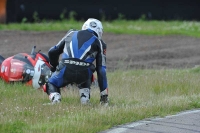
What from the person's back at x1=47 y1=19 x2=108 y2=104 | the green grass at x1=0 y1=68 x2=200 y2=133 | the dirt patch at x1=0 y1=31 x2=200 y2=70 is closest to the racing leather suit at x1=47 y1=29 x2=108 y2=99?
the person's back at x1=47 y1=19 x2=108 y2=104

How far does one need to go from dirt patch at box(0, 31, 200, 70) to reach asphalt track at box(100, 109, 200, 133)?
8012 millimetres

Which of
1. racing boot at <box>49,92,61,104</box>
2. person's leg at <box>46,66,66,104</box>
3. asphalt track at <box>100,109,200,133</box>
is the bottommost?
asphalt track at <box>100,109,200,133</box>

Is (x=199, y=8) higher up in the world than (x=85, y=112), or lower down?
higher up

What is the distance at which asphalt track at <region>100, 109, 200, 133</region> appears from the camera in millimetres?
9539

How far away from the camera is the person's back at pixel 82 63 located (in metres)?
11.5

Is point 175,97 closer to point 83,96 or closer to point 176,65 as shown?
point 83,96

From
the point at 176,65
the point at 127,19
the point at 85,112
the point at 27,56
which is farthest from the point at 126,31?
the point at 85,112

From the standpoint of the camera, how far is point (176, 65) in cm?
1950

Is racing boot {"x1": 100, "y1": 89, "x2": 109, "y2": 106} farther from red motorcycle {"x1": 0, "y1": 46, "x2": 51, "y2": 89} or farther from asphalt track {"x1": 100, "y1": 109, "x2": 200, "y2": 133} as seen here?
red motorcycle {"x1": 0, "y1": 46, "x2": 51, "y2": 89}

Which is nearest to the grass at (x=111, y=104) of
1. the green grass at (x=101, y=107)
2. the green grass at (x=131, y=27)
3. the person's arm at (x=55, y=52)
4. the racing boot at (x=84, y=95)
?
the green grass at (x=101, y=107)

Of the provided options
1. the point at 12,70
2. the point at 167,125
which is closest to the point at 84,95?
the point at 167,125

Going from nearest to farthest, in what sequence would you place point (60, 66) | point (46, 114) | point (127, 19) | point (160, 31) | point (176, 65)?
point (46, 114) → point (60, 66) → point (176, 65) → point (160, 31) → point (127, 19)

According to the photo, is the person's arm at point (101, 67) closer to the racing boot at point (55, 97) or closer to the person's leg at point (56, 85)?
the person's leg at point (56, 85)

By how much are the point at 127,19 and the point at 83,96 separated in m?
19.4
